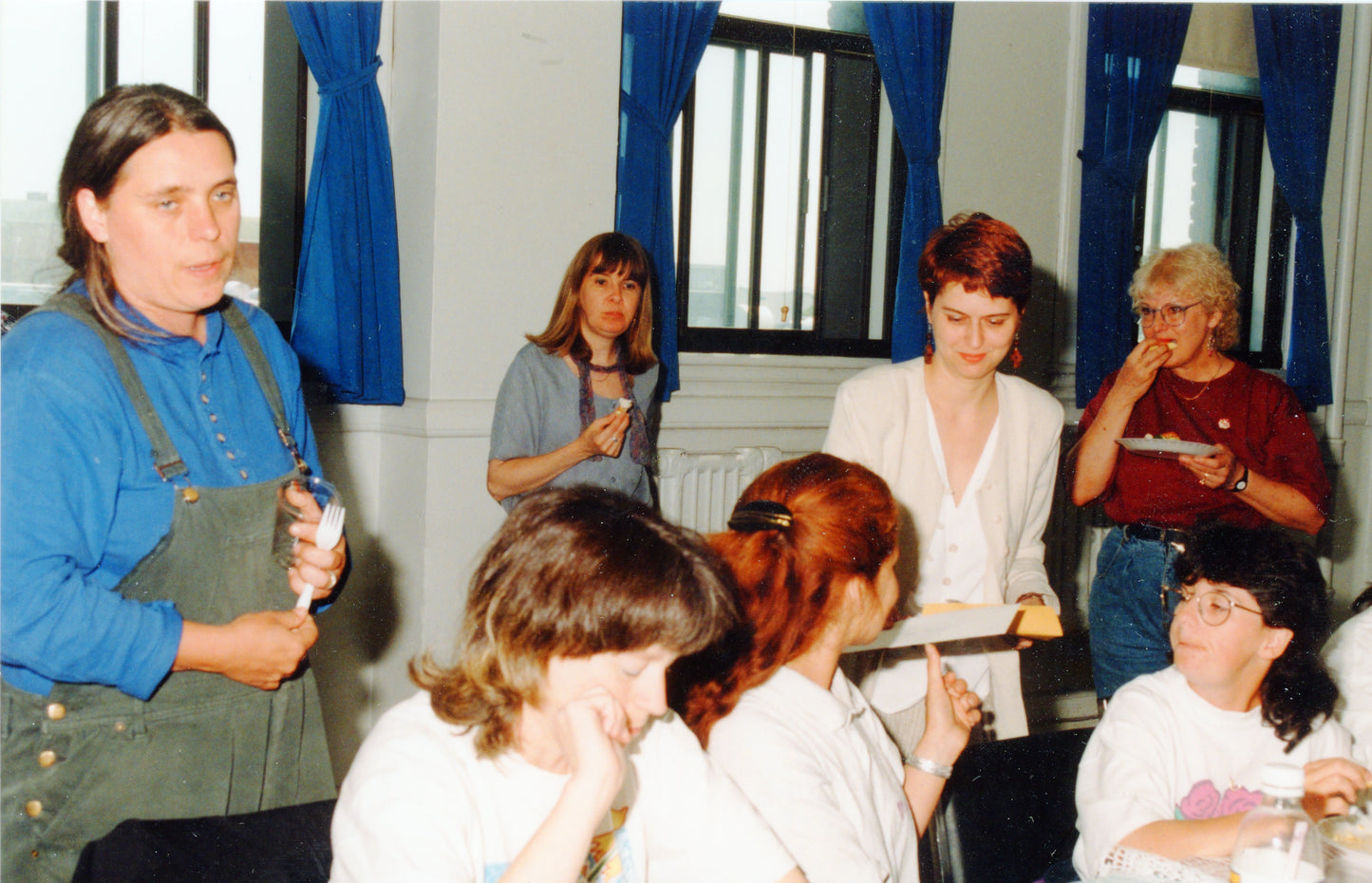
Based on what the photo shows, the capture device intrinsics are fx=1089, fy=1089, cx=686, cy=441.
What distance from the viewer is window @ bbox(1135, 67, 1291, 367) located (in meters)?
4.82

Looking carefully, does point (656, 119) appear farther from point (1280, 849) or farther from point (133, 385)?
point (1280, 849)

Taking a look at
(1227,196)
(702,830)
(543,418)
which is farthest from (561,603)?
(1227,196)

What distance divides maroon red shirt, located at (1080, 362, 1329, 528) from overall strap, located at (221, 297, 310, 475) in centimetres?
209

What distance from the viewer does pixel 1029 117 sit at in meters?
4.19

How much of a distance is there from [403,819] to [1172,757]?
1.24 m

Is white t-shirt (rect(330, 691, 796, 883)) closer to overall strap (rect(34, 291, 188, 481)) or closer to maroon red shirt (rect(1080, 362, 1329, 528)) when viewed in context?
overall strap (rect(34, 291, 188, 481))

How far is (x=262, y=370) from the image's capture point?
1.55 meters

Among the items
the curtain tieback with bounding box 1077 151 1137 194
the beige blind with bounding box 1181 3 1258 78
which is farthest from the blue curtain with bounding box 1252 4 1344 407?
the curtain tieback with bounding box 1077 151 1137 194

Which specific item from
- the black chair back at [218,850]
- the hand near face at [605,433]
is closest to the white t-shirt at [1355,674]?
the hand near face at [605,433]

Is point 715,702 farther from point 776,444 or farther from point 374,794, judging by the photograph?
point 776,444

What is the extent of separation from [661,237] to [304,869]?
2600 millimetres

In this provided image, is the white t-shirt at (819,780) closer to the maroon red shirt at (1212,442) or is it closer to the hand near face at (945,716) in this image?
the hand near face at (945,716)

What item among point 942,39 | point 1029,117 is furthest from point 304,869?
point 1029,117

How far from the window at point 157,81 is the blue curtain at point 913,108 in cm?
199
